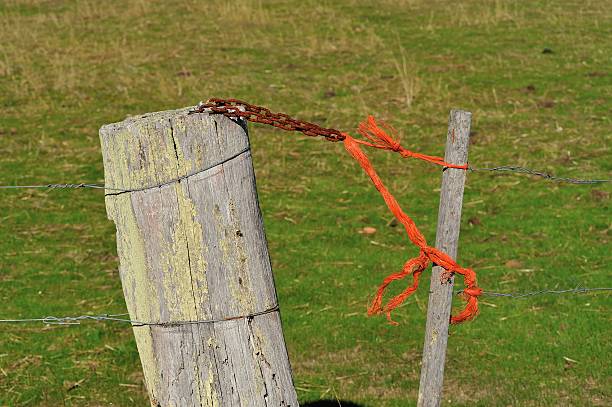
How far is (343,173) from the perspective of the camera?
12297 mm

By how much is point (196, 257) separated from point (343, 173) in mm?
8290

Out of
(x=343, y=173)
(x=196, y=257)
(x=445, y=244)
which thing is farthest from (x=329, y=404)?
(x=343, y=173)

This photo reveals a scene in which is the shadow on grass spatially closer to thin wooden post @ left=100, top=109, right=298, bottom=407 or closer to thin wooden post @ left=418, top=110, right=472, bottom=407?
thin wooden post @ left=418, top=110, right=472, bottom=407

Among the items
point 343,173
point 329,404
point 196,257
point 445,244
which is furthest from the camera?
point 343,173

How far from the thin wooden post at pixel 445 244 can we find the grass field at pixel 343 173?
7.51ft

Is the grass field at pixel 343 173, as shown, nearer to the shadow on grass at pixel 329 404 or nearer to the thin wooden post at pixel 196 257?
the shadow on grass at pixel 329 404

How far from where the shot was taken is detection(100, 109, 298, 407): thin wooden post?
4.04m

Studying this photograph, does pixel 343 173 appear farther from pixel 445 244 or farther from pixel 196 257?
pixel 196 257

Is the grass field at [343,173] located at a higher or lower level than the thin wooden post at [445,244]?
lower

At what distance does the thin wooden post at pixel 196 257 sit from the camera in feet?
13.3

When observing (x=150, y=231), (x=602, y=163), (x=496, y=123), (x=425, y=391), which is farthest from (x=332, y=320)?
(x=496, y=123)

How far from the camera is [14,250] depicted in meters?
10.2

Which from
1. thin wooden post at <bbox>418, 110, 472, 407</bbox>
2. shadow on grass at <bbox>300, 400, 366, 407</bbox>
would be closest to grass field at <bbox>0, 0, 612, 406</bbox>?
shadow on grass at <bbox>300, 400, 366, 407</bbox>

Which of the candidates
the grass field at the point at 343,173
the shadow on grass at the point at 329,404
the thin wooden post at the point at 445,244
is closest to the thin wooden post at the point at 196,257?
the thin wooden post at the point at 445,244
